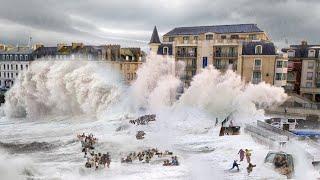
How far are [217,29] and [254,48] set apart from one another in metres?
10.5

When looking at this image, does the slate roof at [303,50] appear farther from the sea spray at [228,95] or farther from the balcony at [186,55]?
the balcony at [186,55]

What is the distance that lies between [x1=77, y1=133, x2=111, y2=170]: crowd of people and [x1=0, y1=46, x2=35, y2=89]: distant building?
4629 centimetres

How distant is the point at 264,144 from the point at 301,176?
19.7 feet

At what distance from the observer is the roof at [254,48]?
44250mm

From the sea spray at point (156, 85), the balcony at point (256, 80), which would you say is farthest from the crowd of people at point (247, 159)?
the balcony at point (256, 80)

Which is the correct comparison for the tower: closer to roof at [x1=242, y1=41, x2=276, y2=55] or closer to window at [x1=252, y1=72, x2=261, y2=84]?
roof at [x1=242, y1=41, x2=276, y2=55]

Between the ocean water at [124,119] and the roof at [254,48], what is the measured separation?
376 centimetres

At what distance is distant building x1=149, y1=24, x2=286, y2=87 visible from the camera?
4459 cm

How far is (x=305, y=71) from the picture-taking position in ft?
165

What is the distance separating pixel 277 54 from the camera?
44.1 meters

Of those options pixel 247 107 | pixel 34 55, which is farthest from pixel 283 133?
pixel 34 55

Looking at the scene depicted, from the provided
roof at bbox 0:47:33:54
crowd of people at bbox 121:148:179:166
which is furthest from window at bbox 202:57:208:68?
roof at bbox 0:47:33:54

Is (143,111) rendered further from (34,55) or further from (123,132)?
(34,55)

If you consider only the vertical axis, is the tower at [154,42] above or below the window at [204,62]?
above
